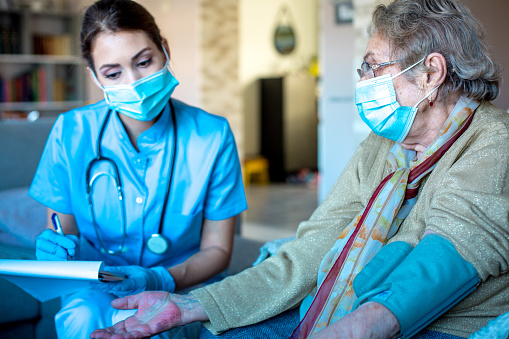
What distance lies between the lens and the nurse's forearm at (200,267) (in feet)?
4.65

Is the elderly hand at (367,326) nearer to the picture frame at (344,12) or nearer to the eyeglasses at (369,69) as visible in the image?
the eyeglasses at (369,69)

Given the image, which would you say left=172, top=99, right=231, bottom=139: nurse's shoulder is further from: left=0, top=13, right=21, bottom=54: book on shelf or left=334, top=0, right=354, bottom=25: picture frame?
left=0, top=13, right=21, bottom=54: book on shelf

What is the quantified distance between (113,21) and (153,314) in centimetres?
80

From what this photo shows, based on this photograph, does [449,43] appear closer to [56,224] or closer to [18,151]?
[56,224]

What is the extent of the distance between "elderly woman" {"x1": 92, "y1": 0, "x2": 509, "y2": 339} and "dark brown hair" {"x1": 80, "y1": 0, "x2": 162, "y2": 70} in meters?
0.63

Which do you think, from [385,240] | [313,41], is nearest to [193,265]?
[385,240]

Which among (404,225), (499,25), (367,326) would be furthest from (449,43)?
(499,25)

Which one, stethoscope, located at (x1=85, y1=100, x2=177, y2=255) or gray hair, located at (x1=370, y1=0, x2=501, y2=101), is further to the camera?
stethoscope, located at (x1=85, y1=100, x2=177, y2=255)

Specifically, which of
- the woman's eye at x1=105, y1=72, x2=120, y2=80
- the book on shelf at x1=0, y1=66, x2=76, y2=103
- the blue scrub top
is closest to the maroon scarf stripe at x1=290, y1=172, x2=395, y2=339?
the blue scrub top

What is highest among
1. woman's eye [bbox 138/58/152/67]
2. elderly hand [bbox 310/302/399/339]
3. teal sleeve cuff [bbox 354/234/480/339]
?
woman's eye [bbox 138/58/152/67]

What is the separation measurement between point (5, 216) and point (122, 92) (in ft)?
2.47

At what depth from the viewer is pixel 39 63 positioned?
5.21 meters

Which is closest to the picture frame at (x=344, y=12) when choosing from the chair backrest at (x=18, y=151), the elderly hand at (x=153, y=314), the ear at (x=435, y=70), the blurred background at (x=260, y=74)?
the blurred background at (x=260, y=74)

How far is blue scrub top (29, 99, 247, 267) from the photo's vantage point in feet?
4.93
